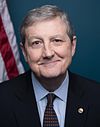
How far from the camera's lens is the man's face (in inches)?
60.1

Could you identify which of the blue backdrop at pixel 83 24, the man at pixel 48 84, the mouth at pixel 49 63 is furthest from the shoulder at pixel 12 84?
the blue backdrop at pixel 83 24

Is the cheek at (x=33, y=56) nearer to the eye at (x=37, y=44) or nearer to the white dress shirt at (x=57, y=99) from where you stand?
the eye at (x=37, y=44)

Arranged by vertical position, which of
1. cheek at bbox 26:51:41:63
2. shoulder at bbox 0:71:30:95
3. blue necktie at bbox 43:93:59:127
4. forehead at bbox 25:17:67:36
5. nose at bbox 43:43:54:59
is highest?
forehead at bbox 25:17:67:36

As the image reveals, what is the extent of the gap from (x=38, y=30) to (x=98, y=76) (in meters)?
1.24

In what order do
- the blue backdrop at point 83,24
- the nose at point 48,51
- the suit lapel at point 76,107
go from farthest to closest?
the blue backdrop at point 83,24 → the suit lapel at point 76,107 → the nose at point 48,51

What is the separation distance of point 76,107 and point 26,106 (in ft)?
0.75

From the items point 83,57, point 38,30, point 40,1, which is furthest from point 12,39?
point 38,30

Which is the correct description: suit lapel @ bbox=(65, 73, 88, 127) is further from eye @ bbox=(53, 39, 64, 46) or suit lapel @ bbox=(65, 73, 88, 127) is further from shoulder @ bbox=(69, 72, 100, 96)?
eye @ bbox=(53, 39, 64, 46)

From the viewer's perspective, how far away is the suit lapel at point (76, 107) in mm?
1616

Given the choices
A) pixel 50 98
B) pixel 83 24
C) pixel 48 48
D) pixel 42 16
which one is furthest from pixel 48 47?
pixel 83 24

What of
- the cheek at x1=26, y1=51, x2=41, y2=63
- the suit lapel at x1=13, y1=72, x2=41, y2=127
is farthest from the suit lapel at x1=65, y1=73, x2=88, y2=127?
the cheek at x1=26, y1=51, x2=41, y2=63

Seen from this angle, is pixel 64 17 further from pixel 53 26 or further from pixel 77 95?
pixel 77 95

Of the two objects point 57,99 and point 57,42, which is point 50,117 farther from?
point 57,42

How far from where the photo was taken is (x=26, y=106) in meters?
1.65
